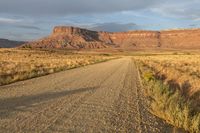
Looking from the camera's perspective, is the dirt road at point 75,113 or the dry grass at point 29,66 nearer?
the dirt road at point 75,113

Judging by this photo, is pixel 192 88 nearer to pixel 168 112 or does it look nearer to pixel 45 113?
pixel 168 112

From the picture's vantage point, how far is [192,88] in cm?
1755

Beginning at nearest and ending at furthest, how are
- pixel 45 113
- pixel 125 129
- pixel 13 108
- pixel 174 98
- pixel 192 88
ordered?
pixel 125 129 → pixel 45 113 → pixel 13 108 → pixel 174 98 → pixel 192 88

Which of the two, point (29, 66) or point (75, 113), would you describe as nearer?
point (75, 113)

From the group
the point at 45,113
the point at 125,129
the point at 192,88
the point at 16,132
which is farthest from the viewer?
the point at 192,88

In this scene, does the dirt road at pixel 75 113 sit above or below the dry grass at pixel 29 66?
above

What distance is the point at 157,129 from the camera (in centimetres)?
914

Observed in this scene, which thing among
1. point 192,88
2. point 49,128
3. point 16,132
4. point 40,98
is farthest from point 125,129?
point 192,88

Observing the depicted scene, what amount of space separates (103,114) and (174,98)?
11.5ft

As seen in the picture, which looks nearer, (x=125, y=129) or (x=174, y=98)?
(x=125, y=129)

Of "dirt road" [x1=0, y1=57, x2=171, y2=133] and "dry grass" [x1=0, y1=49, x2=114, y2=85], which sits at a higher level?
"dirt road" [x1=0, y1=57, x2=171, y2=133]

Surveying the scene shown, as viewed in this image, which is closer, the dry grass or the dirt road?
the dirt road

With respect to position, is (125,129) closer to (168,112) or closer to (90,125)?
(90,125)

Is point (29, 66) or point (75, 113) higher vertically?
point (75, 113)
